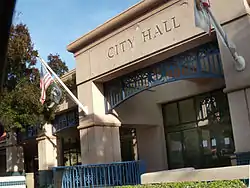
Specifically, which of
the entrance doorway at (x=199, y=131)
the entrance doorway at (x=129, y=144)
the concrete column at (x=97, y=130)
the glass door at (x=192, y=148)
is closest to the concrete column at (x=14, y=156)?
Result: the entrance doorway at (x=129, y=144)

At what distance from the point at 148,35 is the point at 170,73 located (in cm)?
139

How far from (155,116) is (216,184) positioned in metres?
9.60

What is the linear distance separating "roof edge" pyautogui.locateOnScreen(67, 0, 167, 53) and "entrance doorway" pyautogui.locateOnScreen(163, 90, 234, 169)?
4.32 m

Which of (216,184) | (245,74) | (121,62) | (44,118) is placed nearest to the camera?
(216,184)

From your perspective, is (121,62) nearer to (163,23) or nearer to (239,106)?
(163,23)

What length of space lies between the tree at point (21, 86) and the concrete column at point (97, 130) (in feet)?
6.24

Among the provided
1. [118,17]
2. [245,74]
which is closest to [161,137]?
[118,17]

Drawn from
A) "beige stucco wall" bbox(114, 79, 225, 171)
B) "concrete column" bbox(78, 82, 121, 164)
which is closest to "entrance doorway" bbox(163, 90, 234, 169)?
"beige stucco wall" bbox(114, 79, 225, 171)

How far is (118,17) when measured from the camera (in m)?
11.7

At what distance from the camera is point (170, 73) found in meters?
11.2

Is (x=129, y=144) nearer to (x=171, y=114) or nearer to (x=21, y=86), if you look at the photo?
(x=171, y=114)

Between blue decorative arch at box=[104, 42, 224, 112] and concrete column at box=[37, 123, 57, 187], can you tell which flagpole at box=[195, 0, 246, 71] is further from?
concrete column at box=[37, 123, 57, 187]

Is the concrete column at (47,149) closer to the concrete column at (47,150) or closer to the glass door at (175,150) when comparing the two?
the concrete column at (47,150)

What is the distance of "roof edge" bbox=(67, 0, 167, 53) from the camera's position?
35.9ft
